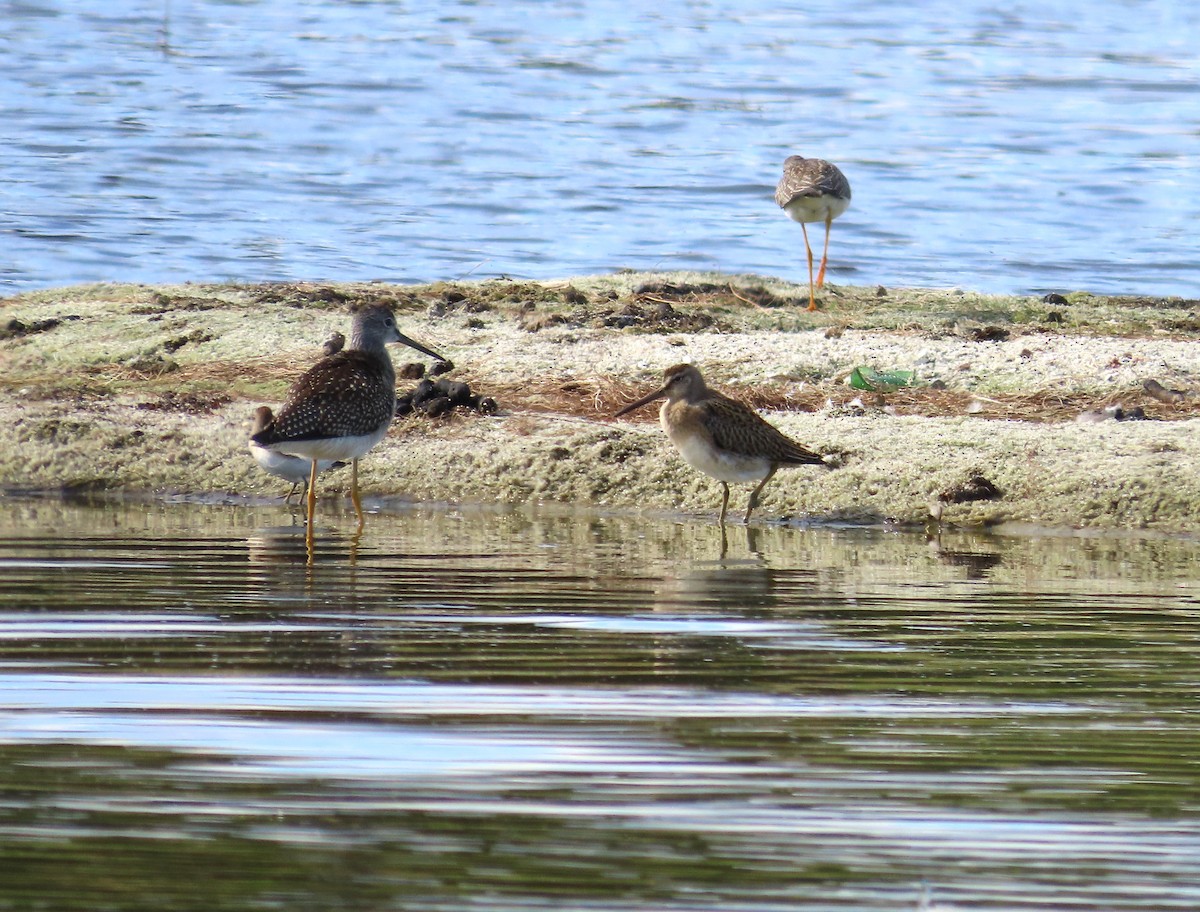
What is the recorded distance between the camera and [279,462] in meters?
11.5

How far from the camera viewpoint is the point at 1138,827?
5125 mm

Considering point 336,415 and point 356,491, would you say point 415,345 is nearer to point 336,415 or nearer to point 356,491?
point 356,491

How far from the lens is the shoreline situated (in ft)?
37.0

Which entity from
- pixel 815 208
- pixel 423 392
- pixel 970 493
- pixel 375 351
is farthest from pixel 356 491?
pixel 815 208

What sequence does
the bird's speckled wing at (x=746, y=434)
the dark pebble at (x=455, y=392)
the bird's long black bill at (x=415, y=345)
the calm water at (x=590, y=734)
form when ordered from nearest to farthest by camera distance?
the calm water at (x=590, y=734), the bird's speckled wing at (x=746, y=434), the dark pebble at (x=455, y=392), the bird's long black bill at (x=415, y=345)

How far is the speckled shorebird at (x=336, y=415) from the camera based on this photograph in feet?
35.1

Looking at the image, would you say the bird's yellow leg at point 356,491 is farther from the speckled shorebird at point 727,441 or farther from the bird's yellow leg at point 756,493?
the bird's yellow leg at point 756,493

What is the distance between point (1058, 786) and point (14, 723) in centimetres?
294

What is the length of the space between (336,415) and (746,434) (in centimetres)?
216

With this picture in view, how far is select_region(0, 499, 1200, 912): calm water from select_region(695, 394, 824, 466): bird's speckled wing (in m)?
1.59

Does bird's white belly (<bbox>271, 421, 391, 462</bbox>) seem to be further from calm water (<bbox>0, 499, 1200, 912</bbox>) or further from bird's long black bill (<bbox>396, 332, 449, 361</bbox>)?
bird's long black bill (<bbox>396, 332, 449, 361</bbox>)

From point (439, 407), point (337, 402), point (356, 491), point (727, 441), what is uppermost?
point (337, 402)

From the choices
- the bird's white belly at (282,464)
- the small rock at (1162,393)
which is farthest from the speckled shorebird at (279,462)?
the small rock at (1162,393)

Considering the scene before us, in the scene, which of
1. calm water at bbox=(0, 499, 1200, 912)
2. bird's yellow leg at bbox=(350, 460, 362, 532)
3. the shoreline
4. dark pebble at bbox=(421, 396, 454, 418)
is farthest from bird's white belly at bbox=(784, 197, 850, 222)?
calm water at bbox=(0, 499, 1200, 912)
